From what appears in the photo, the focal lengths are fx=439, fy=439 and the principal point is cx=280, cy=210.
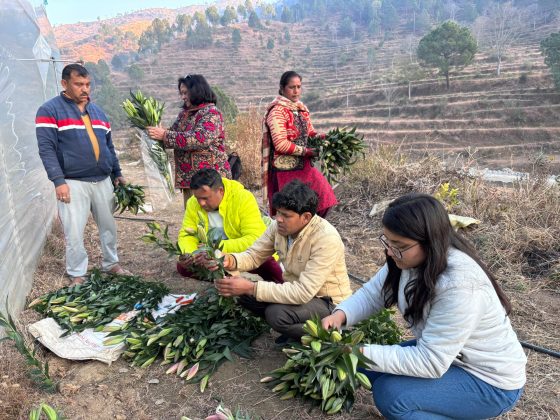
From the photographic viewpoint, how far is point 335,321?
2043mm

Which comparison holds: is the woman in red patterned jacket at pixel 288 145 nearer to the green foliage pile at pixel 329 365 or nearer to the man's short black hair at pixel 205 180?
Result: the man's short black hair at pixel 205 180

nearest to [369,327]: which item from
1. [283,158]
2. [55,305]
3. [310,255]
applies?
[310,255]

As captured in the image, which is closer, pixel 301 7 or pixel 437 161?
pixel 437 161

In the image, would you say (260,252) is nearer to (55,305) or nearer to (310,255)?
(310,255)

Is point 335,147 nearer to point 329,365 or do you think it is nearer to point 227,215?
point 227,215

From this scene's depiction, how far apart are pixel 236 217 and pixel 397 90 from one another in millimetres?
39710

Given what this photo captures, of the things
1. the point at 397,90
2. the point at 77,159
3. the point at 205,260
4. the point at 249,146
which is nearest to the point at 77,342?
the point at 205,260

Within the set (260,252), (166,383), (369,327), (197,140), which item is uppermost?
(197,140)

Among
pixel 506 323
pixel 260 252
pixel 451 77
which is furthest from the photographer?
pixel 451 77

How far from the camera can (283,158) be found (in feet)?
12.2

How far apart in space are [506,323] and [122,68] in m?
72.3

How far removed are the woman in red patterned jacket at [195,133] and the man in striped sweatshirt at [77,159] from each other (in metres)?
0.44

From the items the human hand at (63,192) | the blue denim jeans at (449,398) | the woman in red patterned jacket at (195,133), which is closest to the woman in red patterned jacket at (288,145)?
the woman in red patterned jacket at (195,133)

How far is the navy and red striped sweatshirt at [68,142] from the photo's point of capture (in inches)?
124
